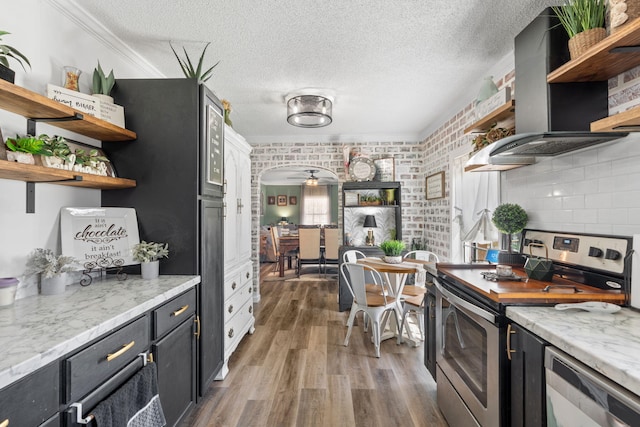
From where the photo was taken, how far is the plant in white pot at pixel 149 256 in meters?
1.78

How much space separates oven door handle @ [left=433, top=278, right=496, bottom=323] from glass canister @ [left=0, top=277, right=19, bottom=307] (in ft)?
6.70

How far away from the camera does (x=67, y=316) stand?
1.16 m

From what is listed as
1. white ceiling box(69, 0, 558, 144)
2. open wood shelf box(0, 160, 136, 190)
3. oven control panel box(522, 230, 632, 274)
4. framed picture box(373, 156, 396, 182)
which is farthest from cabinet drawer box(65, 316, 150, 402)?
framed picture box(373, 156, 396, 182)

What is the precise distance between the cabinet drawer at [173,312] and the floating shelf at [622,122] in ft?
6.81

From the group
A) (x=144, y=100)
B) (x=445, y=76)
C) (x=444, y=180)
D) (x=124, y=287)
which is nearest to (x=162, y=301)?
(x=124, y=287)

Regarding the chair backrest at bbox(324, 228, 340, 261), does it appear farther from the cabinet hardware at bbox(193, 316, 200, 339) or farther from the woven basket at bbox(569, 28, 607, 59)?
the woven basket at bbox(569, 28, 607, 59)

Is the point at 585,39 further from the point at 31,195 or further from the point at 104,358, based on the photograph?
the point at 31,195

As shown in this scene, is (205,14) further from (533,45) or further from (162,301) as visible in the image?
(533,45)

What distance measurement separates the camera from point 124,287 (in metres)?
1.62

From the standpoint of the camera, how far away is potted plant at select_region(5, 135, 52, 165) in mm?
1251

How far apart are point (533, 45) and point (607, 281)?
1.27 metres

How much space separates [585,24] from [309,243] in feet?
17.7

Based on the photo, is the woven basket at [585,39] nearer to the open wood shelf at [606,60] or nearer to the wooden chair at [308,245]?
the open wood shelf at [606,60]

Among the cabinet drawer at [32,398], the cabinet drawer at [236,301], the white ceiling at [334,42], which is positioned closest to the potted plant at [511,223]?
the white ceiling at [334,42]
